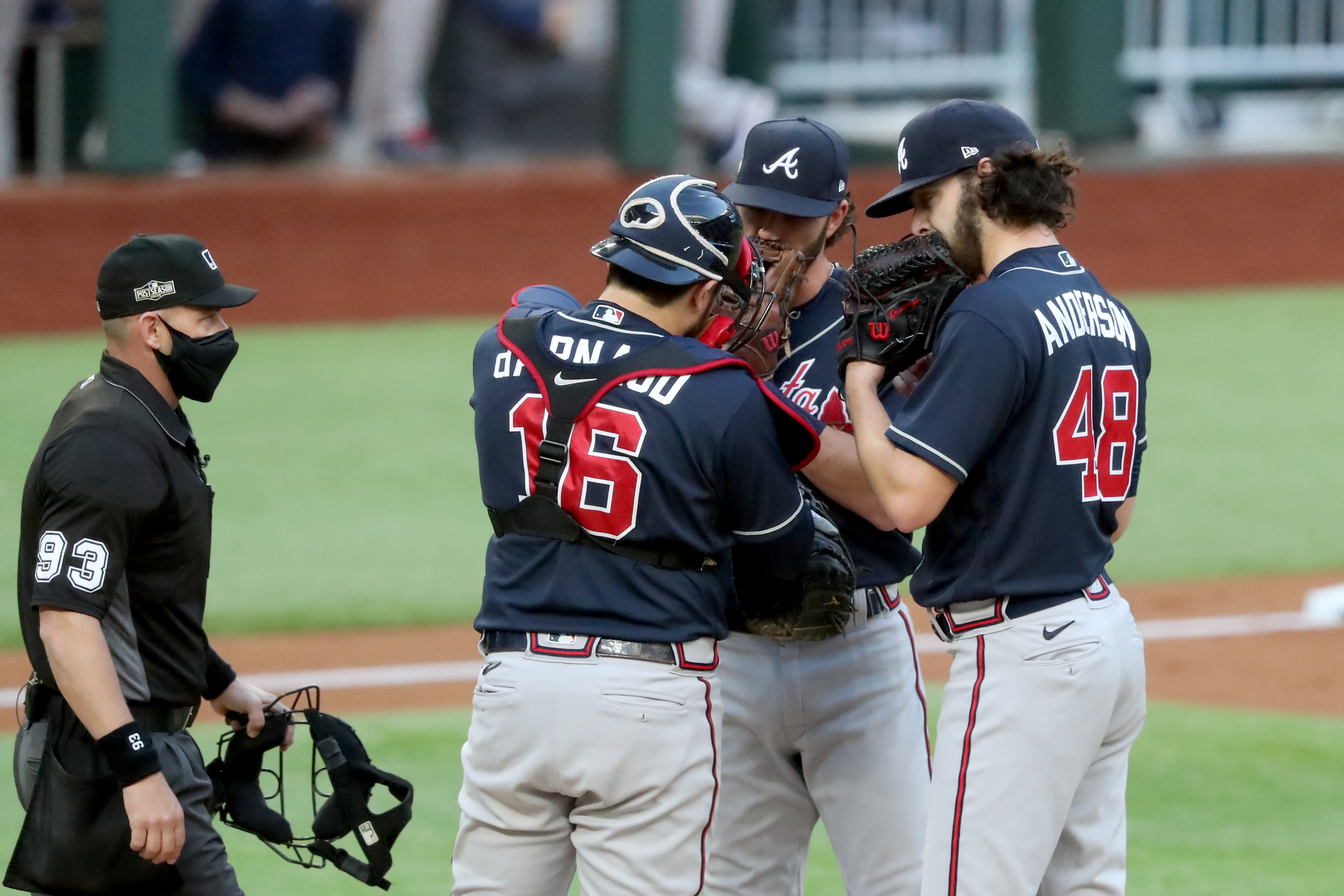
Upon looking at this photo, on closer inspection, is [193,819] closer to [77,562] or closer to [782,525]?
[77,562]

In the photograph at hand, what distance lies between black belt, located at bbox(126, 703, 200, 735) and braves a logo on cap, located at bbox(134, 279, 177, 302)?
804 mm

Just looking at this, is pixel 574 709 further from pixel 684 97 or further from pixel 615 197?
pixel 684 97

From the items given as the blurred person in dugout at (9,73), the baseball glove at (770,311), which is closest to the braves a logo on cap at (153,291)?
the baseball glove at (770,311)

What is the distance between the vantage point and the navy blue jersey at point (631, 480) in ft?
10.1

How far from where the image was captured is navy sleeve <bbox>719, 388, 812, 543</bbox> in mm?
3098

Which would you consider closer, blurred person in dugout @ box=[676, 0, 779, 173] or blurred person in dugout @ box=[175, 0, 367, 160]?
blurred person in dugout @ box=[175, 0, 367, 160]

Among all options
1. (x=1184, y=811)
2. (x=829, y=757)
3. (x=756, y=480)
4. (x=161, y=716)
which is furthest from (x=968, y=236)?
(x=1184, y=811)

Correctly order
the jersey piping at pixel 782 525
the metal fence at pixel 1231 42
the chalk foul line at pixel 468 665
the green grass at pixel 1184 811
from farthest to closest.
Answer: the metal fence at pixel 1231 42, the chalk foul line at pixel 468 665, the green grass at pixel 1184 811, the jersey piping at pixel 782 525

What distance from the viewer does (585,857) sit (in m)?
3.17

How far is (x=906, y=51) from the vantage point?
54.3 ft

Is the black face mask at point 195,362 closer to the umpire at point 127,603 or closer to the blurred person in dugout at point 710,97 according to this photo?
the umpire at point 127,603

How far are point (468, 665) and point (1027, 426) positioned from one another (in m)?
4.62

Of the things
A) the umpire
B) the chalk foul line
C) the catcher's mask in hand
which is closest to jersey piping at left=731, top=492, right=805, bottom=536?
the catcher's mask in hand

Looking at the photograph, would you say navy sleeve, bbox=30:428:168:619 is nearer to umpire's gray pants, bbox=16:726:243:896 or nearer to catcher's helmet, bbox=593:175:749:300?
umpire's gray pants, bbox=16:726:243:896
